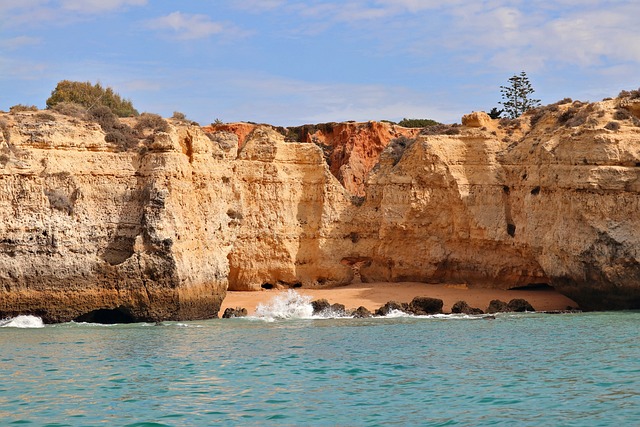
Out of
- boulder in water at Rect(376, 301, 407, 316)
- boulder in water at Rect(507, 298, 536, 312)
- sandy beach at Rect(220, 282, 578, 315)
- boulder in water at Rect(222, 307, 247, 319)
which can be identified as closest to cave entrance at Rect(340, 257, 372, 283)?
sandy beach at Rect(220, 282, 578, 315)

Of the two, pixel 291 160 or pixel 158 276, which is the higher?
pixel 291 160

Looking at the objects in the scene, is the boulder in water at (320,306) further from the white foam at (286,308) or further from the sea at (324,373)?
the sea at (324,373)

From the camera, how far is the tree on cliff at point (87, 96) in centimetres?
4181

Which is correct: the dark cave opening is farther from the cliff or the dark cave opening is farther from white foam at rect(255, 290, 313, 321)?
white foam at rect(255, 290, 313, 321)

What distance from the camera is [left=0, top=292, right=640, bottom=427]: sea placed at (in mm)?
14969

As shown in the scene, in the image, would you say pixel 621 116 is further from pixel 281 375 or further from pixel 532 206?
pixel 281 375

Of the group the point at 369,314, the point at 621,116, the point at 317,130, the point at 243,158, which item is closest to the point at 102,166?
the point at 243,158

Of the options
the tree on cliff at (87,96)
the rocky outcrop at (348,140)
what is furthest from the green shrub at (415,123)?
the tree on cliff at (87,96)

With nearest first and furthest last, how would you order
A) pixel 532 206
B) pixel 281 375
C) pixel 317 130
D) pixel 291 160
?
pixel 281 375 → pixel 532 206 → pixel 291 160 → pixel 317 130

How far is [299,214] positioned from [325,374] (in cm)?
1765

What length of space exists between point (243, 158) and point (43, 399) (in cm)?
1962

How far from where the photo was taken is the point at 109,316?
1124 inches

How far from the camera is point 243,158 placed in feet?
115

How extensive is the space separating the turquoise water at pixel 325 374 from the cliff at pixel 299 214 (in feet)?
6.92
